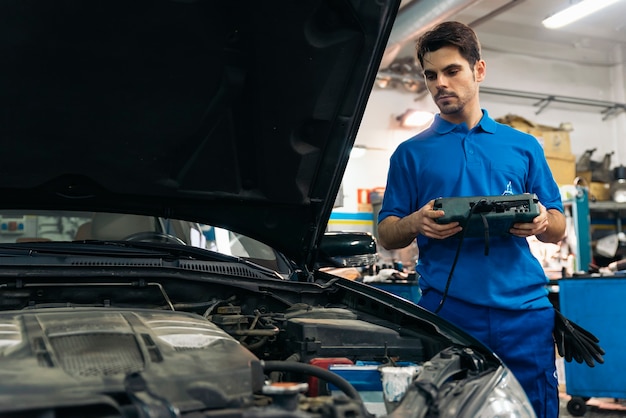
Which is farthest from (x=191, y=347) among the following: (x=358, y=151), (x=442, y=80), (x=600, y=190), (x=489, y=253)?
(x=600, y=190)

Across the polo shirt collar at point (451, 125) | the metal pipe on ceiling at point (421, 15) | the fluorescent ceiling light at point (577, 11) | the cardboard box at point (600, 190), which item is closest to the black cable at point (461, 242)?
the polo shirt collar at point (451, 125)

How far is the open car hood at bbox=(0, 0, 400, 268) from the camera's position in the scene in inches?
62.7

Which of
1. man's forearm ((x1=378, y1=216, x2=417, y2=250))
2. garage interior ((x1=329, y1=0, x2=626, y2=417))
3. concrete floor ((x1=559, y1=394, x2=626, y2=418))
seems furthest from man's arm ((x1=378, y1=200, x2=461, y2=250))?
garage interior ((x1=329, y1=0, x2=626, y2=417))

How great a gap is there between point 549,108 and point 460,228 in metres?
8.82

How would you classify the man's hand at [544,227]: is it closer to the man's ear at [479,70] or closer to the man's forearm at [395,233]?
the man's forearm at [395,233]

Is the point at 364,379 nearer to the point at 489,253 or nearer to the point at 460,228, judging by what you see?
the point at 460,228

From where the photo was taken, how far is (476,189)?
1.83 meters

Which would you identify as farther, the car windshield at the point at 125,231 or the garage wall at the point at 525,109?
the garage wall at the point at 525,109

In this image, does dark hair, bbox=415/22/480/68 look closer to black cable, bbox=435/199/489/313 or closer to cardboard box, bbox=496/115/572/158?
black cable, bbox=435/199/489/313

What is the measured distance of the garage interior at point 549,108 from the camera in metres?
7.64

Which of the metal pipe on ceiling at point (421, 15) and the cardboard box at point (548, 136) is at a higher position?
the metal pipe on ceiling at point (421, 15)

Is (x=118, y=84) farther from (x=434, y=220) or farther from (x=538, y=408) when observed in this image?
(x=538, y=408)

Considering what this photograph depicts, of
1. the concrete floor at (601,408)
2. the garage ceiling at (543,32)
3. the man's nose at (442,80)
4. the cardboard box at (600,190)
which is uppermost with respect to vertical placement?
the garage ceiling at (543,32)

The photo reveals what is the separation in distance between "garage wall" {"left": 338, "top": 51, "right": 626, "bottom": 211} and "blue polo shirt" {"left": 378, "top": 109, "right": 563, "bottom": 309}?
6.52 meters
